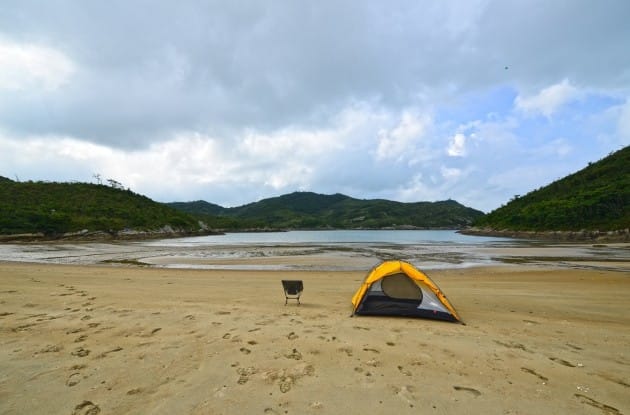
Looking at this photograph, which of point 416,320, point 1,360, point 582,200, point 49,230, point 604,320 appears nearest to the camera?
point 1,360

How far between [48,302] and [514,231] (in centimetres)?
9692

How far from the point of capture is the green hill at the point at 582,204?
198ft

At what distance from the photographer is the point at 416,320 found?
332 inches

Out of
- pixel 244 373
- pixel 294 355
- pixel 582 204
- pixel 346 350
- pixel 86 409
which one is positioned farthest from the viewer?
pixel 582 204

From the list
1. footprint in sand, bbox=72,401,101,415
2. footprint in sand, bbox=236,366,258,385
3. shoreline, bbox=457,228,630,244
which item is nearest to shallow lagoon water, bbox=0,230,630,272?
shoreline, bbox=457,228,630,244

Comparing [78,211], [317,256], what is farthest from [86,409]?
[78,211]

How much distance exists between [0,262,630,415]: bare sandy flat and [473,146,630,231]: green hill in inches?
2600

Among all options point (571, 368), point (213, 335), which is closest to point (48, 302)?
point (213, 335)

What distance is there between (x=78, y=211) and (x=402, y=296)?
3458 inches

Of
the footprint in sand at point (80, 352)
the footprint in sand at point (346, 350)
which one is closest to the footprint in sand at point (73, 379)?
the footprint in sand at point (80, 352)

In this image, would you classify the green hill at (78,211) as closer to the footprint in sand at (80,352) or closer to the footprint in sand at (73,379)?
the footprint in sand at (80,352)

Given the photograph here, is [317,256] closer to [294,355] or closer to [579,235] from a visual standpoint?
[294,355]

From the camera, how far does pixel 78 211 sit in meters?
71.6

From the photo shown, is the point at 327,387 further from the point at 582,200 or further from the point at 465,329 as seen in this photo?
the point at 582,200
